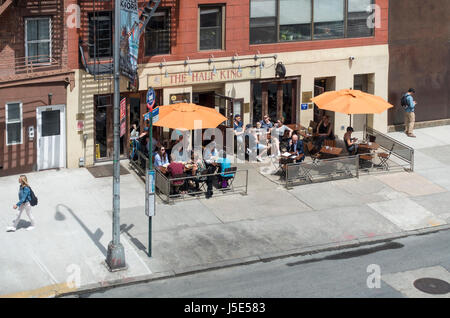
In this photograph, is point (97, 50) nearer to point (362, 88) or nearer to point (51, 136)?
point (51, 136)

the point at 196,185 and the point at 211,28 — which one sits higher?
the point at 211,28

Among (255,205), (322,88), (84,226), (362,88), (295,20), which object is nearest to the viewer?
(84,226)

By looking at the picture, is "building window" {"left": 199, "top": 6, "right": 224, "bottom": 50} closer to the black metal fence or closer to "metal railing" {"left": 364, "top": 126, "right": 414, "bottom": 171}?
the black metal fence

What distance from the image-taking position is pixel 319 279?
19.3 meters

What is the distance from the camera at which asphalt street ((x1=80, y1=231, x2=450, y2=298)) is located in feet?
60.4

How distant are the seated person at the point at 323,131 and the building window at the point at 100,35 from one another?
8.36 m

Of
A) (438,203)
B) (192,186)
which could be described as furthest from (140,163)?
(438,203)

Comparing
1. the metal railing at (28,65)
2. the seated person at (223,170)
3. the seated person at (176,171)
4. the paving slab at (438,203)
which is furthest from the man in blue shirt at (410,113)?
the metal railing at (28,65)

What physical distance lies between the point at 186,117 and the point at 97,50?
171 inches

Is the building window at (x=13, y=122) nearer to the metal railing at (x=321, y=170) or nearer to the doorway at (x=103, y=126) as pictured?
the doorway at (x=103, y=126)

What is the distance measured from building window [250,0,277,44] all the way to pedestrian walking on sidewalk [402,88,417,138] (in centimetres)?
626

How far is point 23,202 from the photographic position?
21.0 meters

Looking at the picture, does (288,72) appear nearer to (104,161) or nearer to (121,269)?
(104,161)

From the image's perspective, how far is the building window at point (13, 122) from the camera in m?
25.2
